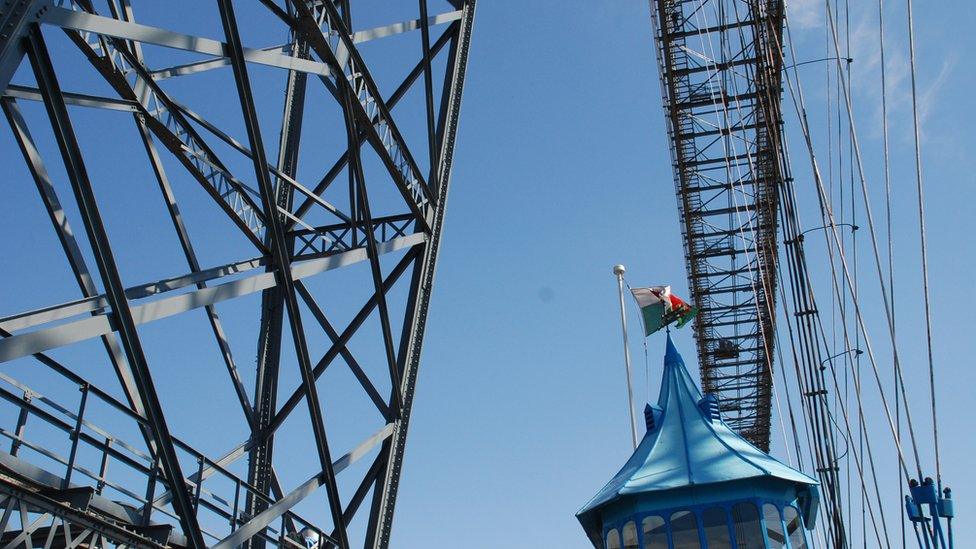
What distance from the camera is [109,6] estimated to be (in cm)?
933

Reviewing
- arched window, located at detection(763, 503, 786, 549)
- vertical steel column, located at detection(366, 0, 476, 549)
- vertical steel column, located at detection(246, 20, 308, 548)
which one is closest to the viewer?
vertical steel column, located at detection(246, 20, 308, 548)

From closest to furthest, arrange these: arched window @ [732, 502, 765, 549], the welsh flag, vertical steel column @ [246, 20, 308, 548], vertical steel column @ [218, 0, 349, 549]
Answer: vertical steel column @ [218, 0, 349, 549] < vertical steel column @ [246, 20, 308, 548] < arched window @ [732, 502, 765, 549] < the welsh flag

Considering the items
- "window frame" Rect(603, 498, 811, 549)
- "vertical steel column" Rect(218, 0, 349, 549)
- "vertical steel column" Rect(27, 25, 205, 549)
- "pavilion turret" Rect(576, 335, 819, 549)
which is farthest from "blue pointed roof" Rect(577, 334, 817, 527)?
"vertical steel column" Rect(27, 25, 205, 549)

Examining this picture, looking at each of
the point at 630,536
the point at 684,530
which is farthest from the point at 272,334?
the point at 684,530

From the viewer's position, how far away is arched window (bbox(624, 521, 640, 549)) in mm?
16188

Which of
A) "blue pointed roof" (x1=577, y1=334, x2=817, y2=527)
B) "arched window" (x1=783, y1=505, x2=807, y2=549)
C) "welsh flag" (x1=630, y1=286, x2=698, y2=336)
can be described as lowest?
"arched window" (x1=783, y1=505, x2=807, y2=549)

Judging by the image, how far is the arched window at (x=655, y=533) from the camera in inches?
626

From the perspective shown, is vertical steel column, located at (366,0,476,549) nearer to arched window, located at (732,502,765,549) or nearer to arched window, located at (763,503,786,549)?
arched window, located at (732,502,765,549)

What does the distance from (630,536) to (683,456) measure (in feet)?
5.91

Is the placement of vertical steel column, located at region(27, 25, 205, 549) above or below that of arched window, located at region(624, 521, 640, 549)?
above

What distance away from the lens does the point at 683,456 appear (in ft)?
56.2

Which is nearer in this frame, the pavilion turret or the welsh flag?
the pavilion turret

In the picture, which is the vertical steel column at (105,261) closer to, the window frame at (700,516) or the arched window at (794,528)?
the window frame at (700,516)

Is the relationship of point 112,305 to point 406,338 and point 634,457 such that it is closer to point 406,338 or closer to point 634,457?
point 406,338
